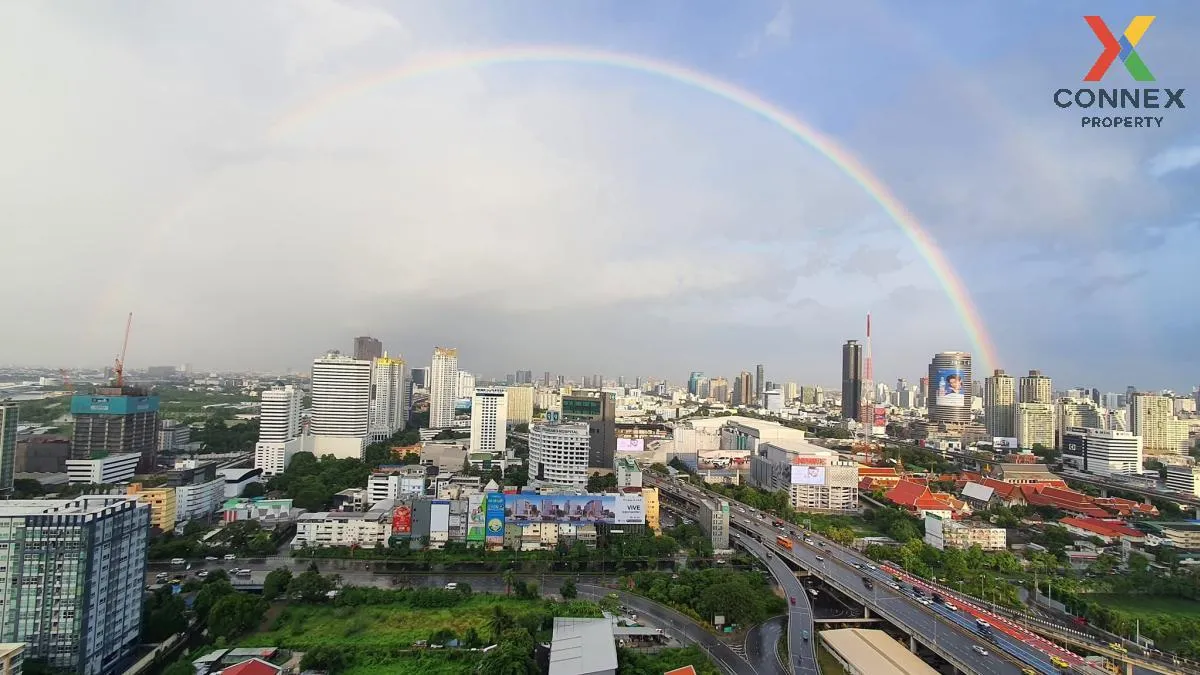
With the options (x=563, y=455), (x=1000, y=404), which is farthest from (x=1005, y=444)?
(x=563, y=455)

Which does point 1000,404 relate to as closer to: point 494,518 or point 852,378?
point 852,378

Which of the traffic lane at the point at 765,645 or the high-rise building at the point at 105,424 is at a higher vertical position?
the high-rise building at the point at 105,424

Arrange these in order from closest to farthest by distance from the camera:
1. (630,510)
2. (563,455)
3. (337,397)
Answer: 1. (630,510)
2. (563,455)
3. (337,397)

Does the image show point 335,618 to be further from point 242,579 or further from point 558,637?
point 558,637

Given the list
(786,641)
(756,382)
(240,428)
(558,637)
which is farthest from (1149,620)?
(756,382)

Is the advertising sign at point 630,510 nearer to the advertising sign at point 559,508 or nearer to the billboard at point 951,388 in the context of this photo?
the advertising sign at point 559,508

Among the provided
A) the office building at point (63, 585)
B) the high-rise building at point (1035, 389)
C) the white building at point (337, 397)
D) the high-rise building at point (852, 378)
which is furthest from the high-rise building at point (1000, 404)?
the office building at point (63, 585)

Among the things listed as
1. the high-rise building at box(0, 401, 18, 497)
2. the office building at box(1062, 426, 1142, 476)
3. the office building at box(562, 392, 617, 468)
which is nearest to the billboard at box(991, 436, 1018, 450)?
the office building at box(1062, 426, 1142, 476)
